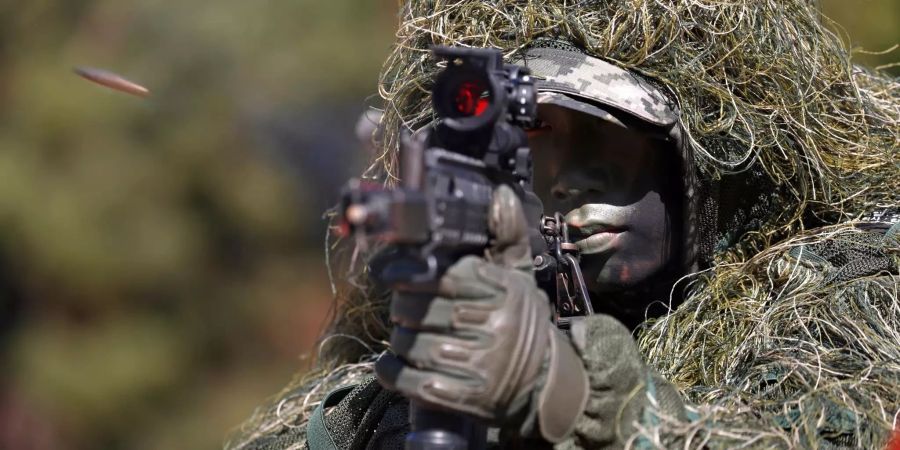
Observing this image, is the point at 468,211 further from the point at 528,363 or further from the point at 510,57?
the point at 510,57

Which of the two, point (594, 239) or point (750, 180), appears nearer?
point (594, 239)

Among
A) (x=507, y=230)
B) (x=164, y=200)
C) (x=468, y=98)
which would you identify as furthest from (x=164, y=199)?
(x=507, y=230)

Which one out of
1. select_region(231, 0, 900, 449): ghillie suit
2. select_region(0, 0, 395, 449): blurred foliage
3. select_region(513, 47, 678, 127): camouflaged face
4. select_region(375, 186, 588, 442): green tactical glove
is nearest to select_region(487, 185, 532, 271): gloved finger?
select_region(375, 186, 588, 442): green tactical glove

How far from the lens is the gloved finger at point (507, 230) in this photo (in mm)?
1682

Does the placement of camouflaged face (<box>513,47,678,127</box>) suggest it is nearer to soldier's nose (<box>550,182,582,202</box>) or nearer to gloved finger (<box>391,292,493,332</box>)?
soldier's nose (<box>550,182,582,202</box>)

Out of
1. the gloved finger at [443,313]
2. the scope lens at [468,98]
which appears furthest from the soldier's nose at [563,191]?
the gloved finger at [443,313]

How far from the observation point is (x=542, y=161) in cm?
228

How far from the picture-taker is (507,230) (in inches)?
66.2

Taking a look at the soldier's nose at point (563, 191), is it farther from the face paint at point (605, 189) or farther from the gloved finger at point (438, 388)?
the gloved finger at point (438, 388)

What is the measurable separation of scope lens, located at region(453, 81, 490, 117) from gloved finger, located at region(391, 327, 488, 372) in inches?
14.9

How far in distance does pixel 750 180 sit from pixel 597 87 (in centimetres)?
43

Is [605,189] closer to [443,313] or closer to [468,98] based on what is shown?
[468,98]

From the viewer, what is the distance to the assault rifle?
1519 millimetres

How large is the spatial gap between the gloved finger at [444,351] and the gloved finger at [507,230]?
0.50 ft
